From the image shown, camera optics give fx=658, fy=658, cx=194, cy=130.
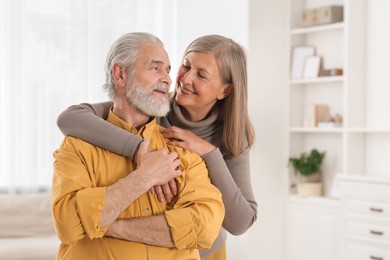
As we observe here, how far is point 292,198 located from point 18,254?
238 cm

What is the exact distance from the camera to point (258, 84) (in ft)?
17.8

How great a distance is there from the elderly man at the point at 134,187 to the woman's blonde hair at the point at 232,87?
300 mm

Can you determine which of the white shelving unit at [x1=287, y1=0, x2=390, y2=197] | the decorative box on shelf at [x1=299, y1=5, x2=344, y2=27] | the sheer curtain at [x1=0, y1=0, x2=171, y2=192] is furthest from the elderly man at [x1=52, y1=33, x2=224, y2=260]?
the decorative box on shelf at [x1=299, y1=5, x2=344, y2=27]

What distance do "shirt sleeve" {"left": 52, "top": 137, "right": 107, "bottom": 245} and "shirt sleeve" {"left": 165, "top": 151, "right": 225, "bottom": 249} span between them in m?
0.22

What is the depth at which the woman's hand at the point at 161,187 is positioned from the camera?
205cm

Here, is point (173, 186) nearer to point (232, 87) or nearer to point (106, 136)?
point (106, 136)

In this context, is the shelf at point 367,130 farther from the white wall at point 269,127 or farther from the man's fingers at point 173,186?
the man's fingers at point 173,186

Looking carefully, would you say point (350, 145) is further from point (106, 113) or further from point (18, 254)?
point (106, 113)

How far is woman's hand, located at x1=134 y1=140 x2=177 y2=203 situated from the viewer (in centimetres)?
205

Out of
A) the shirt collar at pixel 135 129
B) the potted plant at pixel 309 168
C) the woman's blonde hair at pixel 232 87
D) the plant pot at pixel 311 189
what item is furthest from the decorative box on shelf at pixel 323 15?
the shirt collar at pixel 135 129


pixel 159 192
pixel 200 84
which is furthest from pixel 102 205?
pixel 200 84

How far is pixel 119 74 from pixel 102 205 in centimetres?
50

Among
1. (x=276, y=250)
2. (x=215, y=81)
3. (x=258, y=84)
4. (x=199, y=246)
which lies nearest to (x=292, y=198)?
(x=276, y=250)

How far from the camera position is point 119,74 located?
2.20 meters
